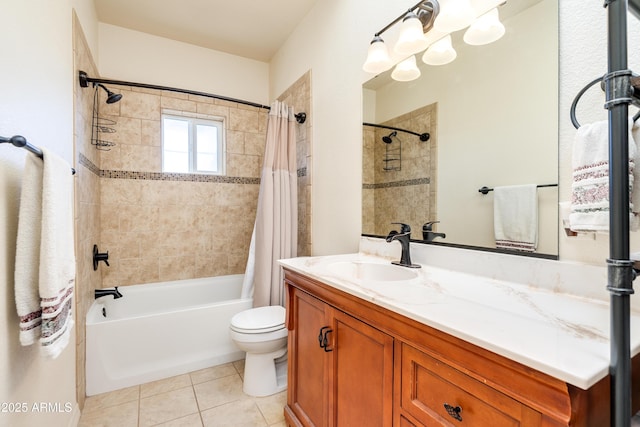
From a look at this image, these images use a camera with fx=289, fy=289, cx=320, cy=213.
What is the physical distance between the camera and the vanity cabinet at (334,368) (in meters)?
0.91

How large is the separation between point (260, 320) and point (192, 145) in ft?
6.37

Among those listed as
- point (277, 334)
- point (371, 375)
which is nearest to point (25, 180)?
point (371, 375)

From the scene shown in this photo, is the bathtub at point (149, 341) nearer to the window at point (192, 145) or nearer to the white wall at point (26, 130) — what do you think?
the white wall at point (26, 130)

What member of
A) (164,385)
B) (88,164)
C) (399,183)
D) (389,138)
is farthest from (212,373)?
(389,138)

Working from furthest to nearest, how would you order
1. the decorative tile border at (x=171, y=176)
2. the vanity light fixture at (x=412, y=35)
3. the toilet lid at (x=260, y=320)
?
the decorative tile border at (x=171, y=176) → the toilet lid at (x=260, y=320) → the vanity light fixture at (x=412, y=35)

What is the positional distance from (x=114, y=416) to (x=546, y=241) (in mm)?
2333

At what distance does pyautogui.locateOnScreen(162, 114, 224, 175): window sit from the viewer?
111 inches

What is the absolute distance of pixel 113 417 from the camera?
1658 millimetres

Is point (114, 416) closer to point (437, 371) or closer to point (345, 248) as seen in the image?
point (345, 248)

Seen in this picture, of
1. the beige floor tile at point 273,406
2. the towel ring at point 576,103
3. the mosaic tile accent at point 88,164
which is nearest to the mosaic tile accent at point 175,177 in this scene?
the mosaic tile accent at point 88,164

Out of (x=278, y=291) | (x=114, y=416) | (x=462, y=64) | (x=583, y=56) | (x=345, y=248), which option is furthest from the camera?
(x=278, y=291)

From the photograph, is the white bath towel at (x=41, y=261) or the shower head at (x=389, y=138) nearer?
the white bath towel at (x=41, y=261)

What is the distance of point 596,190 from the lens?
2.27 feet

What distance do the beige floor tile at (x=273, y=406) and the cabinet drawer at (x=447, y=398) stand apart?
1.14 m
